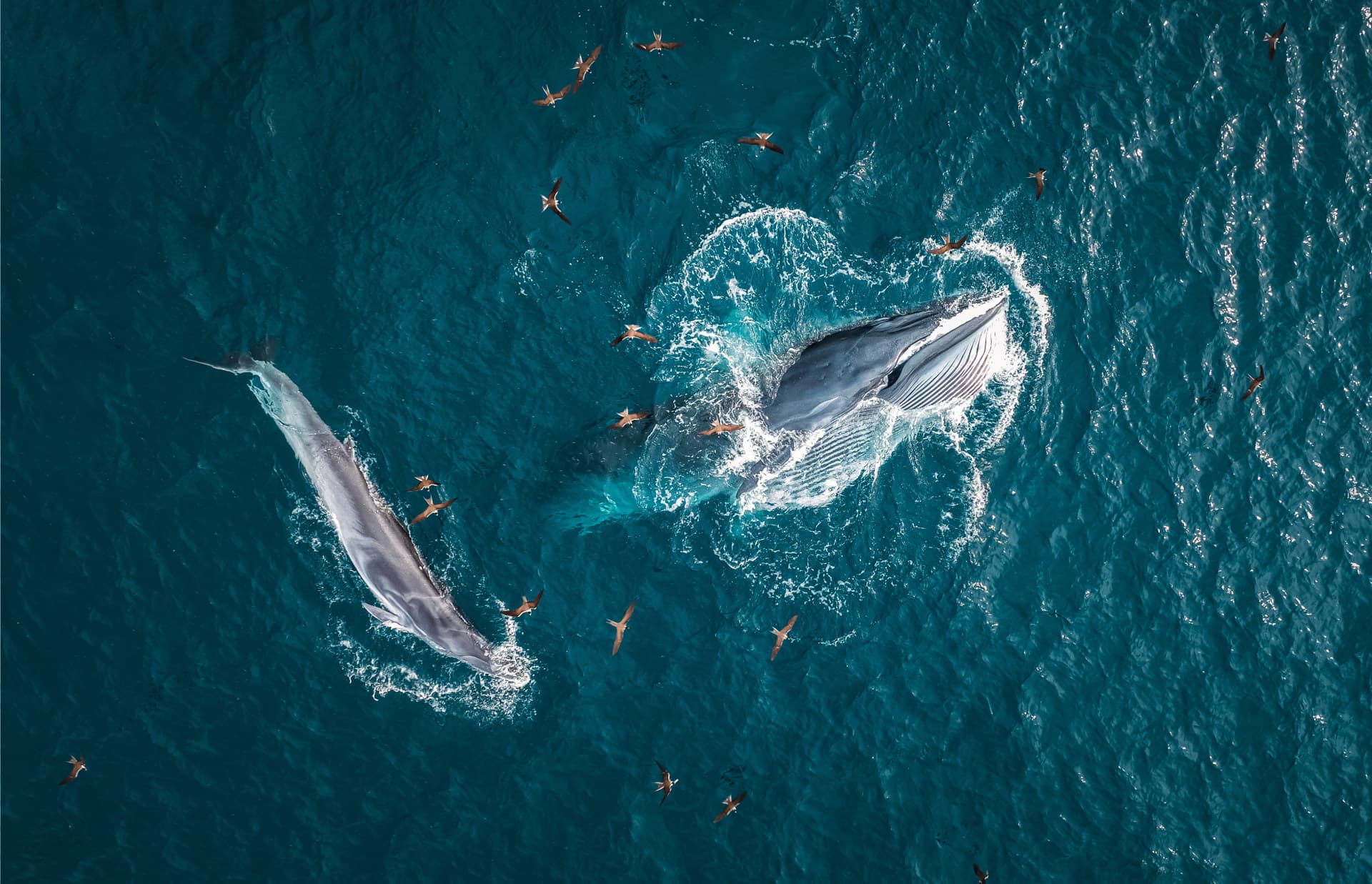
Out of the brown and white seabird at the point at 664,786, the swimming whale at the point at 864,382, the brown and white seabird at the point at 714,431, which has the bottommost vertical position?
the brown and white seabird at the point at 664,786

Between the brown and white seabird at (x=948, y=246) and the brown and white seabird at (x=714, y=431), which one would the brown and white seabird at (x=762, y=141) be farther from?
the brown and white seabird at (x=714, y=431)

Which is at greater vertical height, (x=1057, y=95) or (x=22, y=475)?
(x=22, y=475)

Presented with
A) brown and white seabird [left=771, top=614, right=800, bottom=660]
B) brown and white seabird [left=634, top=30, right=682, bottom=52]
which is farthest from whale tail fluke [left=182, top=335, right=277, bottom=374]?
brown and white seabird [left=771, top=614, right=800, bottom=660]

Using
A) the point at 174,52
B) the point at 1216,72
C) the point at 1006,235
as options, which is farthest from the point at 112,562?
the point at 1216,72

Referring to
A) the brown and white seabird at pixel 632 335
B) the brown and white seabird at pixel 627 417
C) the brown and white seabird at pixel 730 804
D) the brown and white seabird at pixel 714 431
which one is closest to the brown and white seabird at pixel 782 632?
the brown and white seabird at pixel 730 804

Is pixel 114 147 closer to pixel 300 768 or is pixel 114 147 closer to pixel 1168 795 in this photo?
pixel 300 768

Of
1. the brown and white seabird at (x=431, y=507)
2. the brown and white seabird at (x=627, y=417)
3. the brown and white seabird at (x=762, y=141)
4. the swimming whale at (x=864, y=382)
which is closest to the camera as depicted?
the brown and white seabird at (x=762, y=141)

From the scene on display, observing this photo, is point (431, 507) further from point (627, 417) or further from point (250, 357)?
point (250, 357)
